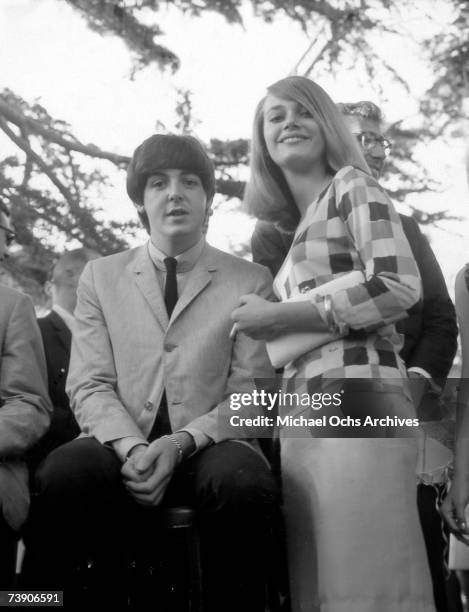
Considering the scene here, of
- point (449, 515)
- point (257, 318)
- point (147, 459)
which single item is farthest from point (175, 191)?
point (449, 515)

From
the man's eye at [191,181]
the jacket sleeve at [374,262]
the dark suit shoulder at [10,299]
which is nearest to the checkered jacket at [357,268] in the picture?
the jacket sleeve at [374,262]

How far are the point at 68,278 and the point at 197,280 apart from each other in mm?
1990

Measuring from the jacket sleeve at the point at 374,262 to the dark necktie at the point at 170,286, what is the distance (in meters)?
0.62

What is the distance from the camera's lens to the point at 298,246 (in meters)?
2.25

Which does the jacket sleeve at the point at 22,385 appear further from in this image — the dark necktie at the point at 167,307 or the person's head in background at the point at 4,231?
the dark necktie at the point at 167,307

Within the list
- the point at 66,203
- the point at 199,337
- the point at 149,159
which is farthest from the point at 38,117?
the point at 199,337

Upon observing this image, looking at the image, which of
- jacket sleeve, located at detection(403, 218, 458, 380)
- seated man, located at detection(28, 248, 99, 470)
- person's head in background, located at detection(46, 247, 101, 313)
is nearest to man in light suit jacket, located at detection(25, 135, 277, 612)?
jacket sleeve, located at detection(403, 218, 458, 380)

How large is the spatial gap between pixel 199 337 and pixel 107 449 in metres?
0.43

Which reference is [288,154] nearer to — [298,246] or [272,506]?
[298,246]

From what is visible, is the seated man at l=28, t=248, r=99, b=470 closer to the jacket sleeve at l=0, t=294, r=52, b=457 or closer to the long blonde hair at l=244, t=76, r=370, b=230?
the jacket sleeve at l=0, t=294, r=52, b=457

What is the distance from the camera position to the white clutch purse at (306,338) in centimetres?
212

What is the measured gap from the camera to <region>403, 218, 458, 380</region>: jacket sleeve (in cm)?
264

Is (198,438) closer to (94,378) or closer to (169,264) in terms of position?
(94,378)

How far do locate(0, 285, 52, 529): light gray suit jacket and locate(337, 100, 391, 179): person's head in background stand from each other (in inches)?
53.5
